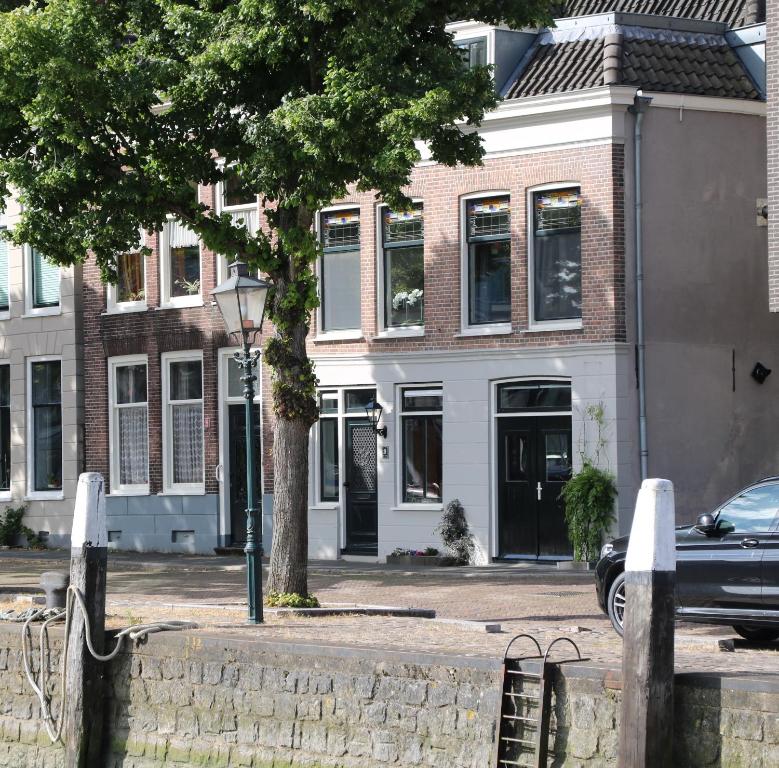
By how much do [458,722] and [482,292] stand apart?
50.5ft

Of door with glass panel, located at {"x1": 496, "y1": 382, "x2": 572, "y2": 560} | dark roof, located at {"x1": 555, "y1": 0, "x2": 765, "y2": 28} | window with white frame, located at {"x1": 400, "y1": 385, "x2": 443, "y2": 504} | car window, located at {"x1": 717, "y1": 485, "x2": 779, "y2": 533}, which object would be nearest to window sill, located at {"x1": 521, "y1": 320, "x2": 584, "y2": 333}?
door with glass panel, located at {"x1": 496, "y1": 382, "x2": 572, "y2": 560}

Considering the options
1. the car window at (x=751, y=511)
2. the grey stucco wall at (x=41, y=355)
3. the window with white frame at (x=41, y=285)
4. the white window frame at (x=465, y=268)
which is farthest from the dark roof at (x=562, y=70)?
the car window at (x=751, y=511)

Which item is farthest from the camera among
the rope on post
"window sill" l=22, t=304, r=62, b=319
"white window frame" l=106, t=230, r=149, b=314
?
"window sill" l=22, t=304, r=62, b=319

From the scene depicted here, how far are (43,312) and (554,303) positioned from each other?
38.0ft

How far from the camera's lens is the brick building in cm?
2427

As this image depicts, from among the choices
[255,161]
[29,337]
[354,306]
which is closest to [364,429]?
[354,306]

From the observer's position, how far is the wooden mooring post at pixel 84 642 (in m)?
12.9

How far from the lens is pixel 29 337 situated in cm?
3197

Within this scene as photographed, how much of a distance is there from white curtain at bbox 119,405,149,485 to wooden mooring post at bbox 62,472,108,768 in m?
17.2

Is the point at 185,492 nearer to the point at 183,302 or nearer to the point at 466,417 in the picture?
the point at 183,302

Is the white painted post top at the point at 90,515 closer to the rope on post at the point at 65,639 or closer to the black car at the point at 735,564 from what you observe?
the rope on post at the point at 65,639

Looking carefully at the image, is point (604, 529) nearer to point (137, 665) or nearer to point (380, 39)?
point (380, 39)

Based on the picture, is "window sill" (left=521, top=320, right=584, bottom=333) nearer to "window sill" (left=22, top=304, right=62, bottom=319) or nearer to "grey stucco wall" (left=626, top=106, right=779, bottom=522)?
"grey stucco wall" (left=626, top=106, right=779, bottom=522)

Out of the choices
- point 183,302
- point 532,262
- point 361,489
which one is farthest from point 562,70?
point 183,302
